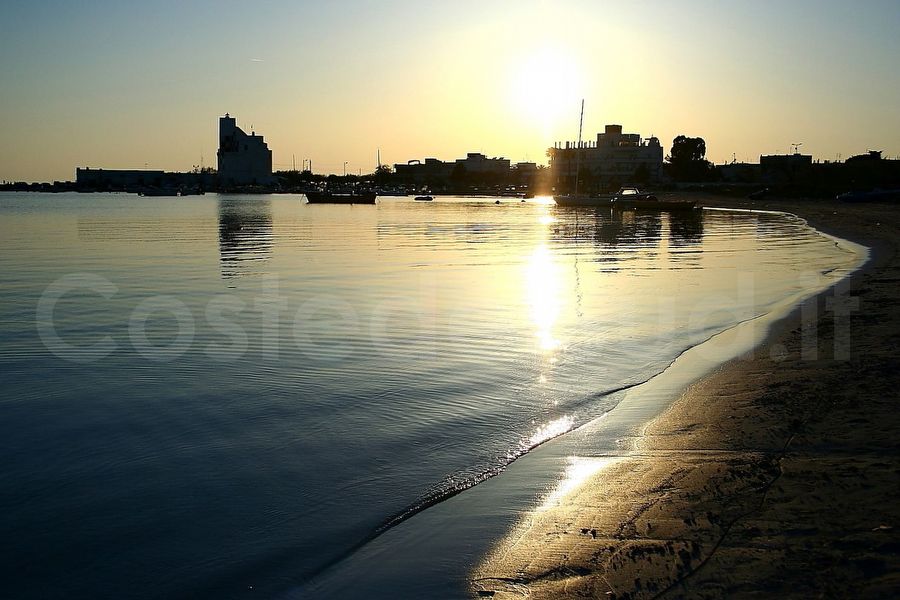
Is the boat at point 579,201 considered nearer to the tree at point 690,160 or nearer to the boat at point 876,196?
the boat at point 876,196

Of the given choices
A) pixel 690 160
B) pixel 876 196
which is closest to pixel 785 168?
pixel 690 160

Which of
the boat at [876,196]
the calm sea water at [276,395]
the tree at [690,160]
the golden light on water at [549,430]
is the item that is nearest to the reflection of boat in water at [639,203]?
the boat at [876,196]

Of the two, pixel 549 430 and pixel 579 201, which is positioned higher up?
pixel 579 201

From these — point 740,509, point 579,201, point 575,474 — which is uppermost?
point 579,201

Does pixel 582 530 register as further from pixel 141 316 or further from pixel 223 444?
pixel 141 316

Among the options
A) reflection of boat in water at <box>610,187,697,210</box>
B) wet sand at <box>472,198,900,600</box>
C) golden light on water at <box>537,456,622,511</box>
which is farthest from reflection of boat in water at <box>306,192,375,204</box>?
golden light on water at <box>537,456,622,511</box>

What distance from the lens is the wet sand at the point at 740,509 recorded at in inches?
191

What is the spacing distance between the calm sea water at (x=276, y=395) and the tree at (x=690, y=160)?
173569 millimetres

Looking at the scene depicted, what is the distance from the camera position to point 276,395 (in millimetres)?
10695

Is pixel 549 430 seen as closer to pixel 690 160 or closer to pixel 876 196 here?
pixel 876 196

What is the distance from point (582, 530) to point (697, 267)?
81.9ft

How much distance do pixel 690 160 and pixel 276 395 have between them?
19435cm

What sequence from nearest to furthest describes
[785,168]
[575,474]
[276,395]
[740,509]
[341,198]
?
[740,509] < [575,474] < [276,395] < [341,198] < [785,168]

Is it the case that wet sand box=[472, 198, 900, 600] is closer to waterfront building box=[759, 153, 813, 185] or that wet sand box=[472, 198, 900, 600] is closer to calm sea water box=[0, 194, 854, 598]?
calm sea water box=[0, 194, 854, 598]
